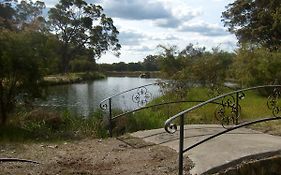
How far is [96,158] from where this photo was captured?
6.84 metres

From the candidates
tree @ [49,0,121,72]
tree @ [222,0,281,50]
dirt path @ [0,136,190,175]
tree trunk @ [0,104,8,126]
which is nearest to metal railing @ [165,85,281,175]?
dirt path @ [0,136,190,175]

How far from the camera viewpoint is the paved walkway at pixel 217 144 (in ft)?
20.4

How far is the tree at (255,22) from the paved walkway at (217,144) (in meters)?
Result: 20.1

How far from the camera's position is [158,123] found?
11547 mm

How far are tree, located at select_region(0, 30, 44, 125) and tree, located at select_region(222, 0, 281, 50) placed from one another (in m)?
19.3

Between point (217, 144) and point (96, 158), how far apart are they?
83.5 inches

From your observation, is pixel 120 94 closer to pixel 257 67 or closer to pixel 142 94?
pixel 142 94

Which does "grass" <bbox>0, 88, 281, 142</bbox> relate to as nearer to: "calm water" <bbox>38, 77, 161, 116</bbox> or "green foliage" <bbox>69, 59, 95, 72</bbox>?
"calm water" <bbox>38, 77, 161, 116</bbox>

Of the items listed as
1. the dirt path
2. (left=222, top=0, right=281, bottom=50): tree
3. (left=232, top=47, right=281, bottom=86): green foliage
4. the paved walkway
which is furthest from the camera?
(left=222, top=0, right=281, bottom=50): tree

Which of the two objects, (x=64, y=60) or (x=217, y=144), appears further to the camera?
(x=64, y=60)

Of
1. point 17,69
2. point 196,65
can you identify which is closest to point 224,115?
point 17,69

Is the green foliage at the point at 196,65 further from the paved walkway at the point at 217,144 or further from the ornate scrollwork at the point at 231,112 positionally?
the paved walkway at the point at 217,144

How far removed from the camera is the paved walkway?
6.21 meters

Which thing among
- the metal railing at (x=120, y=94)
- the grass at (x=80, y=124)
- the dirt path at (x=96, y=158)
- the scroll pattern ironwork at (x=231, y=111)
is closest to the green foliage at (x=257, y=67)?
the grass at (x=80, y=124)
